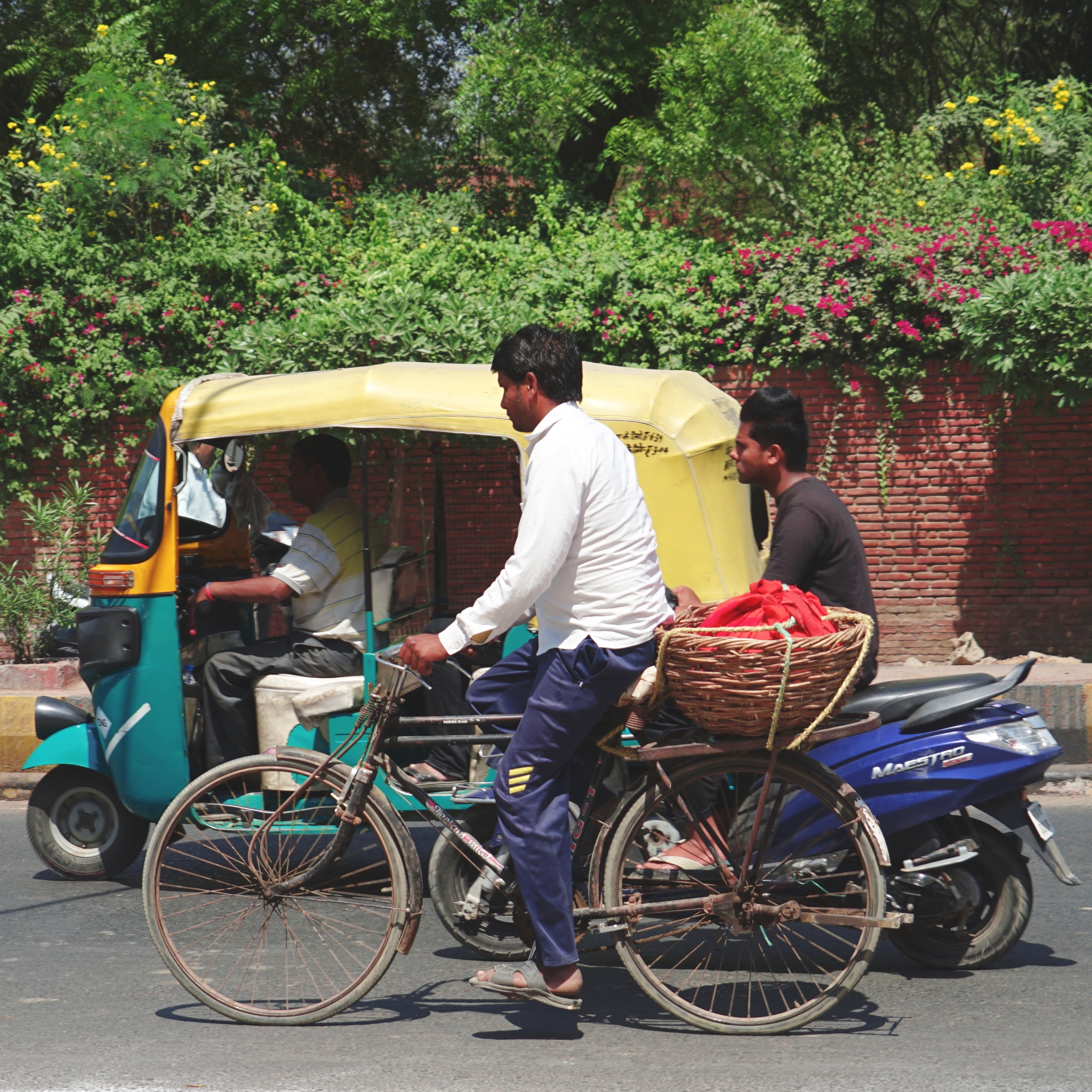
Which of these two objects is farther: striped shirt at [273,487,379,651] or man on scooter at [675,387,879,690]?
striped shirt at [273,487,379,651]

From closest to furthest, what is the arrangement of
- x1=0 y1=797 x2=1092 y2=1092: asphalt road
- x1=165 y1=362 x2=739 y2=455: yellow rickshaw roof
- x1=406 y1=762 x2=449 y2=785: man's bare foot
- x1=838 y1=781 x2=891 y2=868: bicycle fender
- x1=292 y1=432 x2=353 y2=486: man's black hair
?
x1=0 y1=797 x2=1092 y2=1092: asphalt road < x1=838 y1=781 x2=891 y2=868: bicycle fender < x1=406 y1=762 x2=449 y2=785: man's bare foot < x1=165 y1=362 x2=739 y2=455: yellow rickshaw roof < x1=292 y1=432 x2=353 y2=486: man's black hair

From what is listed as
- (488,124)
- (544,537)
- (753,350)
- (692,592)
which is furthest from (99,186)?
(544,537)

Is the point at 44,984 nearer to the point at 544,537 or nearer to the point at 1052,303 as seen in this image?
the point at 544,537

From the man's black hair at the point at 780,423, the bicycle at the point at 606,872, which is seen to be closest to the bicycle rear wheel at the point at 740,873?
the bicycle at the point at 606,872

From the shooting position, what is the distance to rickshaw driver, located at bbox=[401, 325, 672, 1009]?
11.5 feet

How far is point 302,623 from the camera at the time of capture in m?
5.23

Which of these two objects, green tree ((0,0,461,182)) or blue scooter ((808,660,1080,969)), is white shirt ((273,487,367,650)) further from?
green tree ((0,0,461,182))

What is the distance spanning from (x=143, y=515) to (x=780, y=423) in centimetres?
263

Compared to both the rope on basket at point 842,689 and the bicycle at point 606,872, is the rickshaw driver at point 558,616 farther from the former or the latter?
the rope on basket at point 842,689

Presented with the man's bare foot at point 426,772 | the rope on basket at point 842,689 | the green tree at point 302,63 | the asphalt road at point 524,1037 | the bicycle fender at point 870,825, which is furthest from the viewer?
the green tree at point 302,63

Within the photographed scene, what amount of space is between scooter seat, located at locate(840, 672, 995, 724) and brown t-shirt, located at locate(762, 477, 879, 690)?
0.06m

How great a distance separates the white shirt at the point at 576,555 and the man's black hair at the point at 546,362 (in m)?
0.06

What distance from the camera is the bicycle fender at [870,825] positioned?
356 cm

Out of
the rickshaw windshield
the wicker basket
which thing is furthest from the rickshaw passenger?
the wicker basket
